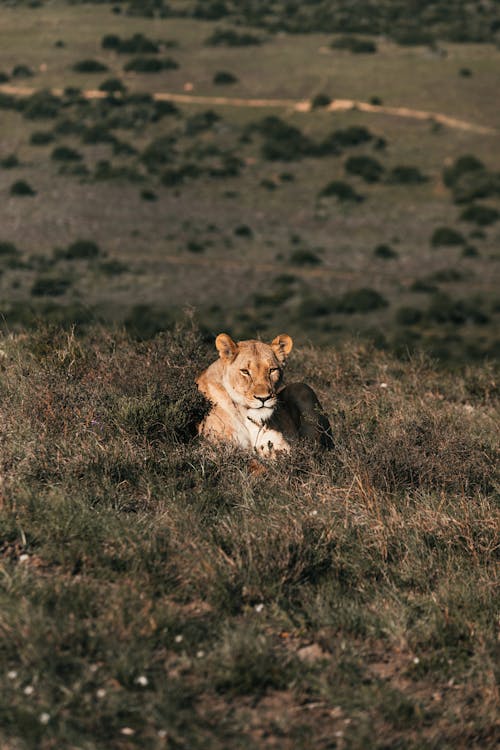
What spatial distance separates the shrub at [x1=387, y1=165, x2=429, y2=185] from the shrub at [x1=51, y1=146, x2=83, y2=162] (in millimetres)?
22149

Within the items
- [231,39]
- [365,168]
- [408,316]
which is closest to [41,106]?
[231,39]

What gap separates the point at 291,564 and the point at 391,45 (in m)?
99.3

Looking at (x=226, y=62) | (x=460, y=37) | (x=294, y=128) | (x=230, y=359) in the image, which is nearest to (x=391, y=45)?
(x=460, y=37)

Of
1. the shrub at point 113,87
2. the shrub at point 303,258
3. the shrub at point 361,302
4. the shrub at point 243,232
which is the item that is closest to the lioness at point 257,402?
the shrub at point 361,302

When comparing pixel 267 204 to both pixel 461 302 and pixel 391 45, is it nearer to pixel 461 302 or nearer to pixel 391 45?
pixel 461 302

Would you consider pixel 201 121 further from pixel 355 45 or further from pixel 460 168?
pixel 460 168

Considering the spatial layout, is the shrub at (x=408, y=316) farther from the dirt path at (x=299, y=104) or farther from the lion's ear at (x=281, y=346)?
the lion's ear at (x=281, y=346)

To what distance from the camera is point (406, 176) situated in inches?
2918

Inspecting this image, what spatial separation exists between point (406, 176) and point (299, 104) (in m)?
18.3

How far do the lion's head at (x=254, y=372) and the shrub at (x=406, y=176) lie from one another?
68291 mm

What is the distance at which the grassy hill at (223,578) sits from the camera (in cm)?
465

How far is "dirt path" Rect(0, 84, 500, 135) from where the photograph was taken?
274 feet

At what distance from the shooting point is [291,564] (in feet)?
19.0

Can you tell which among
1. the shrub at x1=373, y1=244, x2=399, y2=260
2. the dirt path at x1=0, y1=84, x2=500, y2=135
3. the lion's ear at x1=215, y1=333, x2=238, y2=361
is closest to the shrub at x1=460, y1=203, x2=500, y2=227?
the shrub at x1=373, y1=244, x2=399, y2=260
